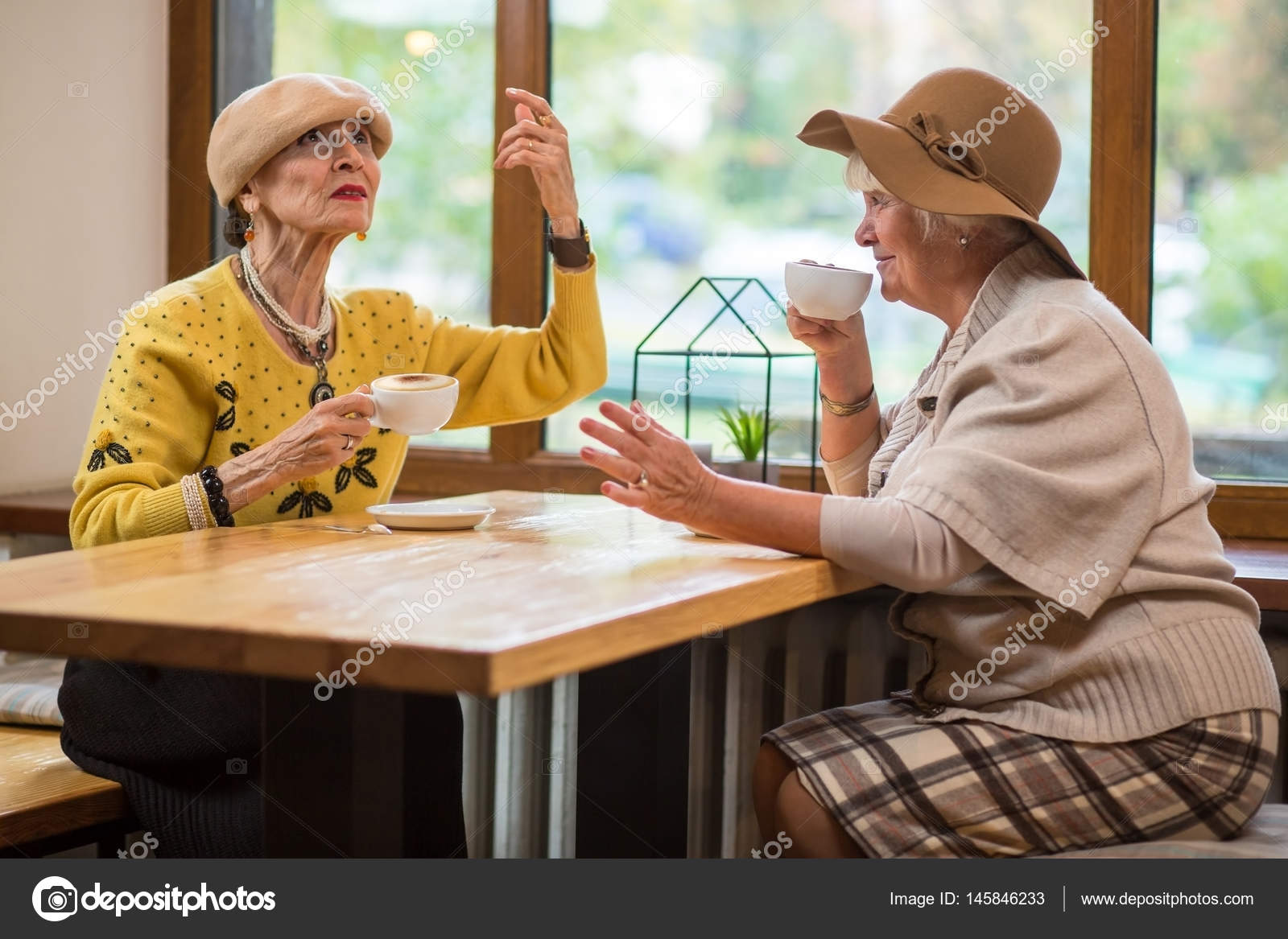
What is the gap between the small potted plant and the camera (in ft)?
7.34

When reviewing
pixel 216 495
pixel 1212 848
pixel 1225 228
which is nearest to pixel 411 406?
pixel 216 495

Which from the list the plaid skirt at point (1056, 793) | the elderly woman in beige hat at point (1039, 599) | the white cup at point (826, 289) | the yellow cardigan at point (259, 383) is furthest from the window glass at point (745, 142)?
the plaid skirt at point (1056, 793)

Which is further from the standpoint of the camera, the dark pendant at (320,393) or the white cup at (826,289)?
the dark pendant at (320,393)

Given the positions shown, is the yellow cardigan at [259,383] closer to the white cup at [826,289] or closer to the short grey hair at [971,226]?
the white cup at [826,289]

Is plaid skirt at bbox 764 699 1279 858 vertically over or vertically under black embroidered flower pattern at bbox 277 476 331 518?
under

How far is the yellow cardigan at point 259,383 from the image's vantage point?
171cm

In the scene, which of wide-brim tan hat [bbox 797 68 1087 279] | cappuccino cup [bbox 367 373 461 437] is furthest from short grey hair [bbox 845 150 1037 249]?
cappuccino cup [bbox 367 373 461 437]

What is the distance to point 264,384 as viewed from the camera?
188 cm

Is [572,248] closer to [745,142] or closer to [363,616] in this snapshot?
[745,142]
